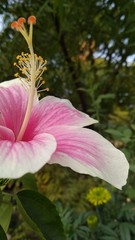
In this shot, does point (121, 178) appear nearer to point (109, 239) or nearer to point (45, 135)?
point (45, 135)

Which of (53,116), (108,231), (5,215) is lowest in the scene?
(108,231)

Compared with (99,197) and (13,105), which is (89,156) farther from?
(99,197)

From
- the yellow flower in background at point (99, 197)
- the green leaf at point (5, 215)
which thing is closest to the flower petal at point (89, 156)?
the green leaf at point (5, 215)

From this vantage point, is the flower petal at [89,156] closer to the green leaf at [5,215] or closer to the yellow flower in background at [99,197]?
the green leaf at [5,215]

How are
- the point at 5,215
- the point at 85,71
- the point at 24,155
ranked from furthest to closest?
the point at 85,71 → the point at 5,215 → the point at 24,155

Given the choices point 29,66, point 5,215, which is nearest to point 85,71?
point 29,66

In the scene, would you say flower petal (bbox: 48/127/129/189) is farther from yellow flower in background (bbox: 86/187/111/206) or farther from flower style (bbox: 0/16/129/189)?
yellow flower in background (bbox: 86/187/111/206)
